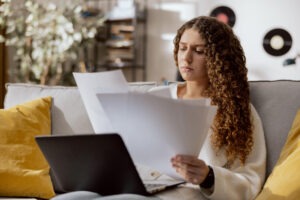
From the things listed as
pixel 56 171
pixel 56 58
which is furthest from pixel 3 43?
pixel 56 171

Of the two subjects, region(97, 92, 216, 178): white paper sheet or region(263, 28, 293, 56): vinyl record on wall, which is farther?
region(263, 28, 293, 56): vinyl record on wall

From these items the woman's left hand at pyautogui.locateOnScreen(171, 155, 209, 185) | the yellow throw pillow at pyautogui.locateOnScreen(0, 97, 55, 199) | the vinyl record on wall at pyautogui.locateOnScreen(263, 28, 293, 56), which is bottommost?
the yellow throw pillow at pyautogui.locateOnScreen(0, 97, 55, 199)

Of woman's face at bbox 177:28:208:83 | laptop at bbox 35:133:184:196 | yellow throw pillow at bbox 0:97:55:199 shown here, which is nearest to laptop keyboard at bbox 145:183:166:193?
laptop at bbox 35:133:184:196

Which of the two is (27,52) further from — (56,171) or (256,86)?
(56,171)

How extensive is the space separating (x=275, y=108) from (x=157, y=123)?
0.78 m

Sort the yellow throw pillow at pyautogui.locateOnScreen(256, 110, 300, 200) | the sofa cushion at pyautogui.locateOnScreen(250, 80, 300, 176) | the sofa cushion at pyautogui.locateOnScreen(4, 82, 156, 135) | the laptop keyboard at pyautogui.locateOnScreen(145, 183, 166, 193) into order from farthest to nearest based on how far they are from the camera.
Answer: the sofa cushion at pyautogui.locateOnScreen(4, 82, 156, 135), the sofa cushion at pyautogui.locateOnScreen(250, 80, 300, 176), the yellow throw pillow at pyautogui.locateOnScreen(256, 110, 300, 200), the laptop keyboard at pyautogui.locateOnScreen(145, 183, 166, 193)

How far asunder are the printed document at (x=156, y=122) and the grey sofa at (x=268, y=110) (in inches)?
24.7

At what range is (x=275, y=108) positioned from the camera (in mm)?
1669

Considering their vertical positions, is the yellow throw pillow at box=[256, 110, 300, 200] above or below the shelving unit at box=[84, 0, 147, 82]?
below

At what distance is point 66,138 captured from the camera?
104cm

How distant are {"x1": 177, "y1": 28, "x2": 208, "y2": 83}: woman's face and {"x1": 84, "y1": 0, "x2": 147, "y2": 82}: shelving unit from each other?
3.73m

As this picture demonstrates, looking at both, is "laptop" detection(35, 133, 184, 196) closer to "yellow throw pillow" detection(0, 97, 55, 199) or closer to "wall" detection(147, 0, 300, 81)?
"yellow throw pillow" detection(0, 97, 55, 199)

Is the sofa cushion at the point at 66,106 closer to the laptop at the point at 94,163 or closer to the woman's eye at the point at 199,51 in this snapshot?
the woman's eye at the point at 199,51

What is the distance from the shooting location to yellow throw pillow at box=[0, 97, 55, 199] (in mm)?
1745
